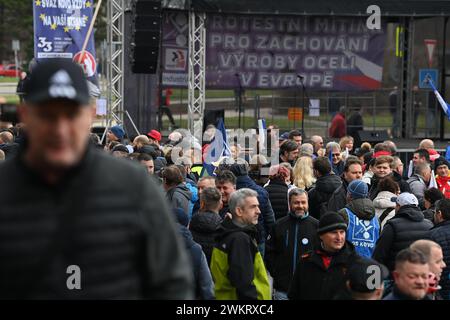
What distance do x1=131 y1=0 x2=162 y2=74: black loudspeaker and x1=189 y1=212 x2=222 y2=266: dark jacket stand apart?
39.6 ft

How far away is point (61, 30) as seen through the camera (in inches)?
699

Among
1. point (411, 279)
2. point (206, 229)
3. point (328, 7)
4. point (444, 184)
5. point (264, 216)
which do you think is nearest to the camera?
point (411, 279)

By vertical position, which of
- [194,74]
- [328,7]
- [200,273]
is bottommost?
[200,273]

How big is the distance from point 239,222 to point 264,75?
55.5ft

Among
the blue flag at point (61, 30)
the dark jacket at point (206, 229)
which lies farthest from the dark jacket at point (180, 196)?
the blue flag at point (61, 30)

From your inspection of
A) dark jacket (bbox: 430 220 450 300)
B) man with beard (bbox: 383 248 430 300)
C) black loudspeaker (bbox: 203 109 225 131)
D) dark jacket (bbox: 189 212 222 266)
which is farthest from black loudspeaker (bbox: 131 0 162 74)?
man with beard (bbox: 383 248 430 300)

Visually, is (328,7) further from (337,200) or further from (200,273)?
(200,273)

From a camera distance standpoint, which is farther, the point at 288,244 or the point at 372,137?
the point at 372,137

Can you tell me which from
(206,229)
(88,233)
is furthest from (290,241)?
(88,233)

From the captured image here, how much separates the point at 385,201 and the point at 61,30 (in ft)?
32.4

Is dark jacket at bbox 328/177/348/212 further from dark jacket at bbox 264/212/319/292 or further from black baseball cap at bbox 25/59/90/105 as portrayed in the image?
black baseball cap at bbox 25/59/90/105

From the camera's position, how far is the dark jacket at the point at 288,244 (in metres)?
8.08

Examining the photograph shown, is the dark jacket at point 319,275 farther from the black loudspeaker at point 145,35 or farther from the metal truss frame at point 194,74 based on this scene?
the metal truss frame at point 194,74
